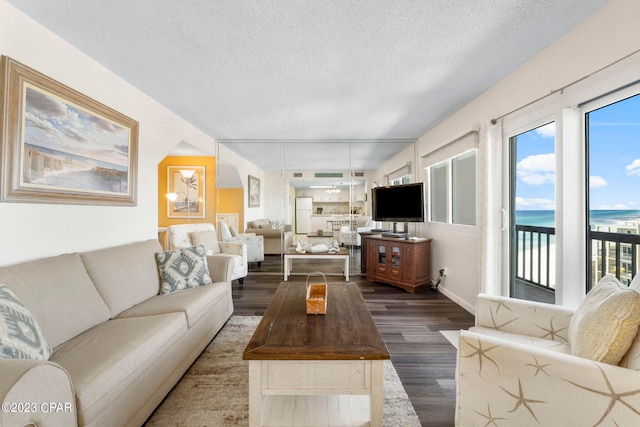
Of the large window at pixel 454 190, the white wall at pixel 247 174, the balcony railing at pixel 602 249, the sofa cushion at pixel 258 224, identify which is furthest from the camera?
the sofa cushion at pixel 258 224

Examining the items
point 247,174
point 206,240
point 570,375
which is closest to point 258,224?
point 247,174

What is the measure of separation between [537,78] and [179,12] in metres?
2.81

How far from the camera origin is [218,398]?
1.68 m

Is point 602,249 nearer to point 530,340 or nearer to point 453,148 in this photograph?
point 530,340

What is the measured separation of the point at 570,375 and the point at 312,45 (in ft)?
7.99

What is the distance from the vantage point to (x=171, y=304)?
6.73ft

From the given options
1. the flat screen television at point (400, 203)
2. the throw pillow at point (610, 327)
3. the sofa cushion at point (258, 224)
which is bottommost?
the throw pillow at point (610, 327)

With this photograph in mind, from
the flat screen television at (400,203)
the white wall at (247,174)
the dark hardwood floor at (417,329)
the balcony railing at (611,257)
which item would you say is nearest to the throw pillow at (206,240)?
the dark hardwood floor at (417,329)

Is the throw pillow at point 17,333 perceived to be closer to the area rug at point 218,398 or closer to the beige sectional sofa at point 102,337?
the beige sectional sofa at point 102,337

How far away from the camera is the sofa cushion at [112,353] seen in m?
1.15

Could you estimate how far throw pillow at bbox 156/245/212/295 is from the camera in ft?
8.05

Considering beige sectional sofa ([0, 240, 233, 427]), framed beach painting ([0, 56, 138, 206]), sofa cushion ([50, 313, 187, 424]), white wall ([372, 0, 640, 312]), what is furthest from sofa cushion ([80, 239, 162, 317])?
white wall ([372, 0, 640, 312])

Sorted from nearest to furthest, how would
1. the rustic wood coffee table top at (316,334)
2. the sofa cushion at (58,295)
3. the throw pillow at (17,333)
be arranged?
1. the throw pillow at (17,333)
2. the rustic wood coffee table top at (316,334)
3. the sofa cushion at (58,295)

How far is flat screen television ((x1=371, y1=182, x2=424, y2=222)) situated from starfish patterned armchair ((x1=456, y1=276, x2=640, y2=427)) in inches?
110
